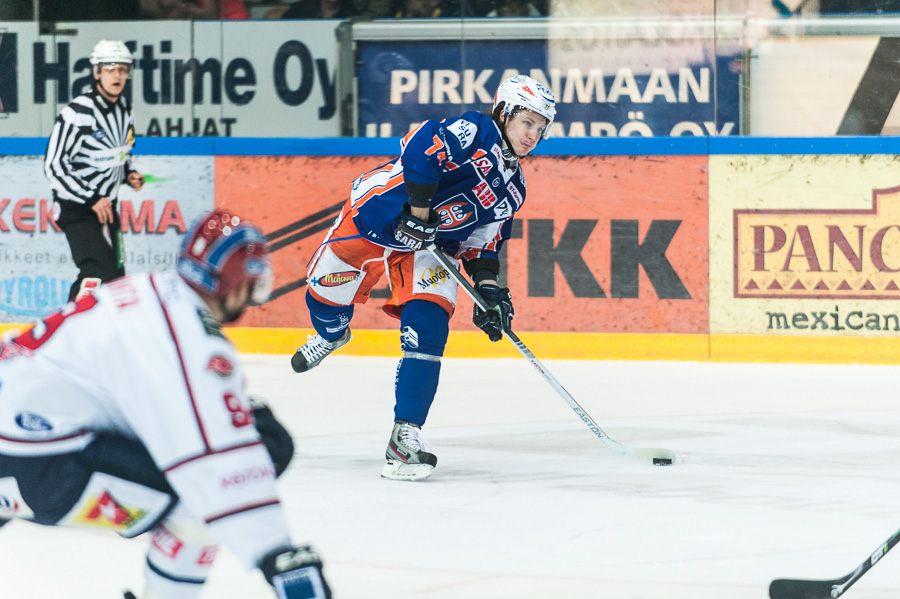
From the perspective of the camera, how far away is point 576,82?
6.29 m

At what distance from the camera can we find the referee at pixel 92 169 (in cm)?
529

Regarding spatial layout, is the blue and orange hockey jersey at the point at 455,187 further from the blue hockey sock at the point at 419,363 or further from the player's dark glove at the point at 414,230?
the blue hockey sock at the point at 419,363

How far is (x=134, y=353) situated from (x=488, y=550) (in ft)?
4.37

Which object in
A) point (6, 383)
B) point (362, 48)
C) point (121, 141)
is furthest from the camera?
point (362, 48)

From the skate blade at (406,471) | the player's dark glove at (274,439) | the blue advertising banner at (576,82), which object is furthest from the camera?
the blue advertising banner at (576,82)

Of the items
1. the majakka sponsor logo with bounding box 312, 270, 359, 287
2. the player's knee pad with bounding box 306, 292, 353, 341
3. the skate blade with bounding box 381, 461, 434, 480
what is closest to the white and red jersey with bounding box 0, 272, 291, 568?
the skate blade with bounding box 381, 461, 434, 480

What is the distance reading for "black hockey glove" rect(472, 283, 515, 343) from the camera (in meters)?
3.65

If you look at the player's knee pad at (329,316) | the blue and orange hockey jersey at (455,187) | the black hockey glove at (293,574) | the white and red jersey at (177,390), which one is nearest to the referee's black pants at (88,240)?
the player's knee pad at (329,316)

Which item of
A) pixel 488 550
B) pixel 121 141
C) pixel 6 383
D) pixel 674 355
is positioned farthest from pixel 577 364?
pixel 6 383

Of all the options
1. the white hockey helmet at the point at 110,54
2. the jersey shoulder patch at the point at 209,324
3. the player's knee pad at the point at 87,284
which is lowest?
the jersey shoulder patch at the point at 209,324

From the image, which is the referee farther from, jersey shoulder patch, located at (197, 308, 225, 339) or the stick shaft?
jersey shoulder patch, located at (197, 308, 225, 339)

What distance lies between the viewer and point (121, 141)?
5.43m

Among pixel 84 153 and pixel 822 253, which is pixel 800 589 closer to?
pixel 822 253

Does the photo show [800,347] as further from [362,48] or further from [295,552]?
[295,552]
